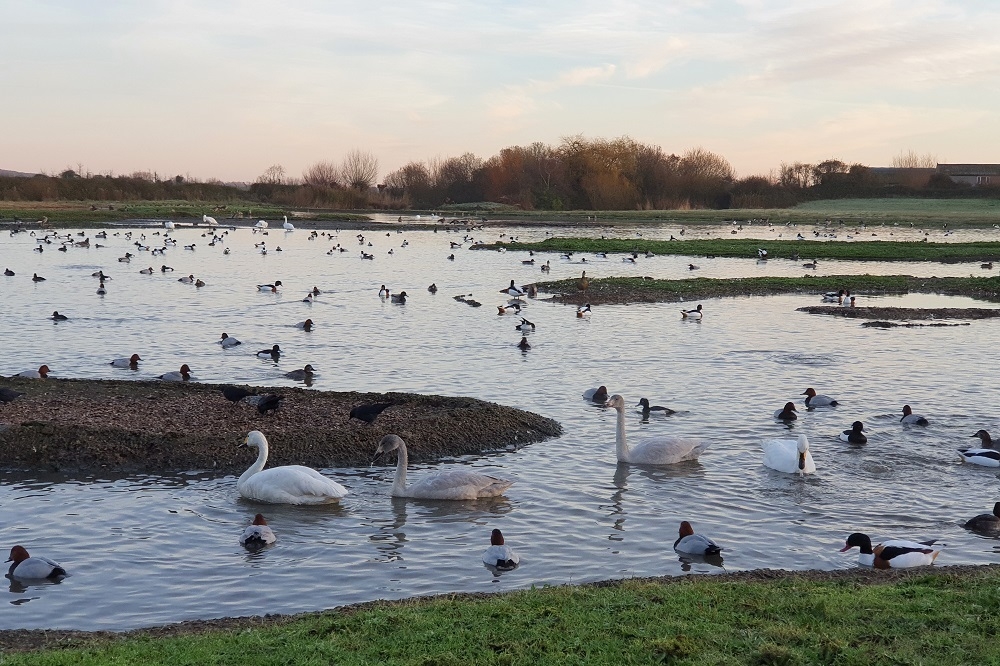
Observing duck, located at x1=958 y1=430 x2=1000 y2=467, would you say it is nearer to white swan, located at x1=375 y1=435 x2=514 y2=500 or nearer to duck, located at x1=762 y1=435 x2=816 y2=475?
duck, located at x1=762 y1=435 x2=816 y2=475

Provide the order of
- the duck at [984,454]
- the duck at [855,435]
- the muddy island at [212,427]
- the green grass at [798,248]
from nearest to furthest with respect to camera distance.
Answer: the muddy island at [212,427], the duck at [984,454], the duck at [855,435], the green grass at [798,248]

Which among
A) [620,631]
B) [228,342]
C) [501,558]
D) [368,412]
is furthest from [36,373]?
[620,631]

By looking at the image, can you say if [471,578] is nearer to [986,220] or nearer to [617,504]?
[617,504]

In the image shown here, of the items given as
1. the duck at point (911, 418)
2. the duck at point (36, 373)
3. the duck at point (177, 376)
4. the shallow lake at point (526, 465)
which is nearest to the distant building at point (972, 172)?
the shallow lake at point (526, 465)

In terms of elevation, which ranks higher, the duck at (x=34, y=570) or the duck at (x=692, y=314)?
the duck at (x=692, y=314)

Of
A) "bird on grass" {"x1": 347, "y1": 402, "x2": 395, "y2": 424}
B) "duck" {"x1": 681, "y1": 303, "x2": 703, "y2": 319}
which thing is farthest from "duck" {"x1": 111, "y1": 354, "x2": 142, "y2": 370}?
"duck" {"x1": 681, "y1": 303, "x2": 703, "y2": 319}

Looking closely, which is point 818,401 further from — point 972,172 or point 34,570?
point 972,172

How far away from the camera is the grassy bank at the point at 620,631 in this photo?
19.2ft

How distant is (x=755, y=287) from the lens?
3362 centimetres

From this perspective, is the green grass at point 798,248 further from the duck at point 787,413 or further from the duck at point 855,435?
the duck at point 855,435

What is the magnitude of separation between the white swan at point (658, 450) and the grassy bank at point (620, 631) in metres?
4.82

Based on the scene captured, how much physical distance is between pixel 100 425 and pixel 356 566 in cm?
528

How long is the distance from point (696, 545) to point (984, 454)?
5220 millimetres

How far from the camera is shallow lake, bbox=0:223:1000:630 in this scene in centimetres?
871
